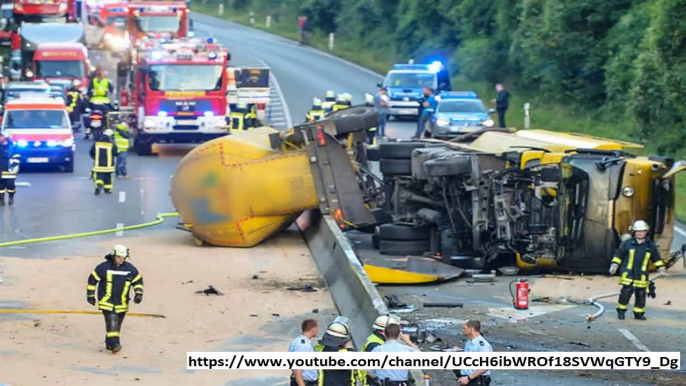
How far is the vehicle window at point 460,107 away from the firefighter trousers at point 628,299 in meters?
22.7

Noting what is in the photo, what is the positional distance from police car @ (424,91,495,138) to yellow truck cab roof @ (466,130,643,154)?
14707mm

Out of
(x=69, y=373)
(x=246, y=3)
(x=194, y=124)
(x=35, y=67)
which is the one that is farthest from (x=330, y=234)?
(x=246, y=3)

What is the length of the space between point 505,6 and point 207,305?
4013 centimetres

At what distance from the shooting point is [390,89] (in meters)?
46.6

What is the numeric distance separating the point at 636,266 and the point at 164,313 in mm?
5869

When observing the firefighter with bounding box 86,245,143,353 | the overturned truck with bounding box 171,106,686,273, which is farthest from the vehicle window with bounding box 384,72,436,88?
the firefighter with bounding box 86,245,143,353

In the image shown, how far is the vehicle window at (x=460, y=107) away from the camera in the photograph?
39.9 m

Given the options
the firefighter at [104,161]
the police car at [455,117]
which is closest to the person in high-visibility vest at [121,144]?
the firefighter at [104,161]

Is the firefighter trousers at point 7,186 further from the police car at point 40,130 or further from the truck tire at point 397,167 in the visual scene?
the truck tire at point 397,167

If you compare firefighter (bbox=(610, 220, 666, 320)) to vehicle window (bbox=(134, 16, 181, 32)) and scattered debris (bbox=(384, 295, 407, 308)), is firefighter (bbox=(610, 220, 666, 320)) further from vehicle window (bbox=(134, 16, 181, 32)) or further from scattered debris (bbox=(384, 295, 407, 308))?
vehicle window (bbox=(134, 16, 181, 32))

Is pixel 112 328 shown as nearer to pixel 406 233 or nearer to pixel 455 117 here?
pixel 406 233

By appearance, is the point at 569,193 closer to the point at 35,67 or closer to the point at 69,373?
the point at 69,373

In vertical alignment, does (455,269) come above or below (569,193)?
below

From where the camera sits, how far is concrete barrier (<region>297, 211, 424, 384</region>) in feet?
51.7
